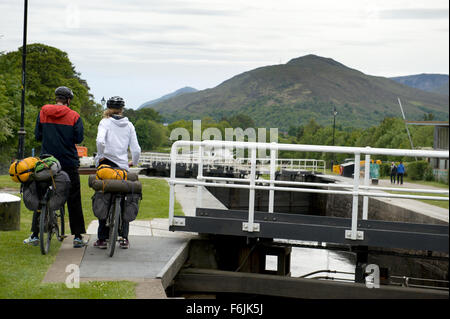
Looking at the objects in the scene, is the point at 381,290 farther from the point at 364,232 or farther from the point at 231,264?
the point at 231,264

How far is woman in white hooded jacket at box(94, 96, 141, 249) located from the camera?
789cm

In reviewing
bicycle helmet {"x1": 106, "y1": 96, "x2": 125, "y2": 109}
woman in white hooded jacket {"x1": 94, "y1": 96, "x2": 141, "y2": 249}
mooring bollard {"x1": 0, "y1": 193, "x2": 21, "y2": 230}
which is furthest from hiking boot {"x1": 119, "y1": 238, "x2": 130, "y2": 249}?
mooring bollard {"x1": 0, "y1": 193, "x2": 21, "y2": 230}

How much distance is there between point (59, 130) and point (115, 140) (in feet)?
2.30

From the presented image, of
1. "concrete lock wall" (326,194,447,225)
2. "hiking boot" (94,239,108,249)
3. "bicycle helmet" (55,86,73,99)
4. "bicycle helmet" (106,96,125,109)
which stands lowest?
"concrete lock wall" (326,194,447,225)

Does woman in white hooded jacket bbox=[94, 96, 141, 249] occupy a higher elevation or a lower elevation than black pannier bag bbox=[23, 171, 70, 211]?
higher

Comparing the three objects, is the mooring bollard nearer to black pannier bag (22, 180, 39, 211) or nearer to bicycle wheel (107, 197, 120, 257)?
black pannier bag (22, 180, 39, 211)

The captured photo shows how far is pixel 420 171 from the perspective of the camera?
144 ft

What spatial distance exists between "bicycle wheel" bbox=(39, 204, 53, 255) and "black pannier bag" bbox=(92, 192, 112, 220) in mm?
596

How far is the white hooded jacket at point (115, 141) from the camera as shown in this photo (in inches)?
310

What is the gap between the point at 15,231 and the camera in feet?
30.6

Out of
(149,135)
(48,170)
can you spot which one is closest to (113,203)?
(48,170)

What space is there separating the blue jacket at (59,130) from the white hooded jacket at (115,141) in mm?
296
